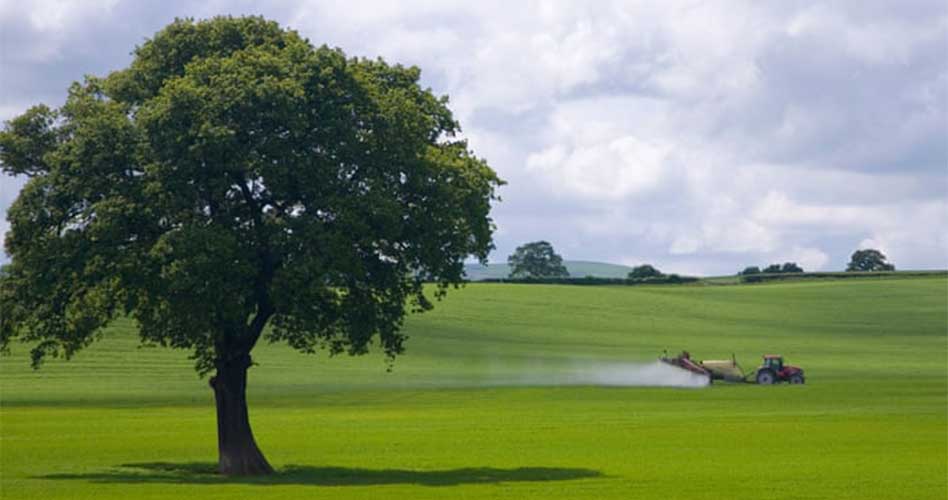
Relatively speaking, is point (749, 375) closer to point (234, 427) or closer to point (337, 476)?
point (234, 427)

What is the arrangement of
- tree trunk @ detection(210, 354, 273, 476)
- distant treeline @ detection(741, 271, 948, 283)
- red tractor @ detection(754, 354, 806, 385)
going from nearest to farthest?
tree trunk @ detection(210, 354, 273, 476), red tractor @ detection(754, 354, 806, 385), distant treeline @ detection(741, 271, 948, 283)

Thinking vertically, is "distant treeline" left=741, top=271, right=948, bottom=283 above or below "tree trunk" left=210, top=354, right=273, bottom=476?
above

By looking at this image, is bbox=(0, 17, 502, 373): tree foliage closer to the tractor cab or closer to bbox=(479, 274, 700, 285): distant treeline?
the tractor cab

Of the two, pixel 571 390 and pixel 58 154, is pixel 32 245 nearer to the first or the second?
pixel 58 154

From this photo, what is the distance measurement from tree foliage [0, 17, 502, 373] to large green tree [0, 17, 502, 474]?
5cm

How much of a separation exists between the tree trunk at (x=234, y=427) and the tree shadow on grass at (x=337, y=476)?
0.56 meters

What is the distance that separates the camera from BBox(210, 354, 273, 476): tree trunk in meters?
40.5

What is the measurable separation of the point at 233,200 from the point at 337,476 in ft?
26.2

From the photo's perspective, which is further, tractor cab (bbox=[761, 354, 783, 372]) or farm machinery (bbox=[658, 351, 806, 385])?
tractor cab (bbox=[761, 354, 783, 372])

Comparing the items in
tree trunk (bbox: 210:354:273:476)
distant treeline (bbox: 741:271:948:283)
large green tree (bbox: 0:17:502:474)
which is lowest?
tree trunk (bbox: 210:354:273:476)

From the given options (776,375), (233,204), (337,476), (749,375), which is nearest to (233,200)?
(233,204)

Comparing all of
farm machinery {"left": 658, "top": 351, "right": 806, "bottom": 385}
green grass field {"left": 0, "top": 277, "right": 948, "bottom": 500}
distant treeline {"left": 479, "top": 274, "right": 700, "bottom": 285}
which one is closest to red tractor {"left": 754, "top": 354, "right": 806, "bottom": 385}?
farm machinery {"left": 658, "top": 351, "right": 806, "bottom": 385}

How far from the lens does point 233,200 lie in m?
39.9

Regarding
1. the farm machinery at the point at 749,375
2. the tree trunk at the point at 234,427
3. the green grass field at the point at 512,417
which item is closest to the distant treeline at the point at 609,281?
the green grass field at the point at 512,417
